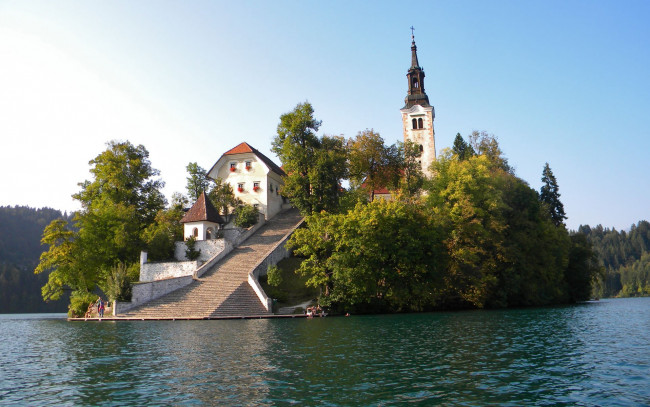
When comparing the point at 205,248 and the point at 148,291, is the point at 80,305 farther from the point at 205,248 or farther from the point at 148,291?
the point at 205,248

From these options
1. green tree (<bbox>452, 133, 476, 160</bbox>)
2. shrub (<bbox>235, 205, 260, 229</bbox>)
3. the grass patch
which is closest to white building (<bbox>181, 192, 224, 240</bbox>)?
shrub (<bbox>235, 205, 260, 229</bbox>)

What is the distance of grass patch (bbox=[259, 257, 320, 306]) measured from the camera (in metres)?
40.6

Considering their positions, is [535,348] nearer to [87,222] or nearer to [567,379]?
[567,379]

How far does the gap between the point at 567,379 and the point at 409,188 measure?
44.5 m

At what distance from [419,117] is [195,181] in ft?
118

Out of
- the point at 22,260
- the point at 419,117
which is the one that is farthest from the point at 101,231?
the point at 22,260

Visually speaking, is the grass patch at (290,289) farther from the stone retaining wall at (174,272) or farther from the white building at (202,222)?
the white building at (202,222)

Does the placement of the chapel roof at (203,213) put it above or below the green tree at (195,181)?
below

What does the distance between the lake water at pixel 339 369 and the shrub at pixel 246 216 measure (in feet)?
103

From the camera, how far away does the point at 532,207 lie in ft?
169

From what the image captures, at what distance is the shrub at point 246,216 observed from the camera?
55.0 meters

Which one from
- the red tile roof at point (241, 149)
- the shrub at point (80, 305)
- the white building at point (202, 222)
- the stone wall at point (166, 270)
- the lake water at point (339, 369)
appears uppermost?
the red tile roof at point (241, 149)

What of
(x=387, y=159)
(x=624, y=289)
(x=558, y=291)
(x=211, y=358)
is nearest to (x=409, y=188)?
(x=387, y=159)

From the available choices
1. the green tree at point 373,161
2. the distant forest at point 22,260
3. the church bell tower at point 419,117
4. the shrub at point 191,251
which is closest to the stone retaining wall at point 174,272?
the shrub at point 191,251
